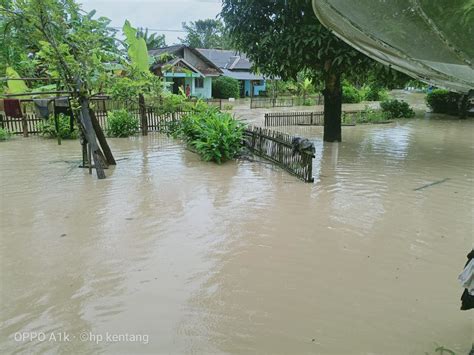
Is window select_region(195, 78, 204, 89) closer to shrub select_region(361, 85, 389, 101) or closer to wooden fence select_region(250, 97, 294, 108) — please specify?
wooden fence select_region(250, 97, 294, 108)

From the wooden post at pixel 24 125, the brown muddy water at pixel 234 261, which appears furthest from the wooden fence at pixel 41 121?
the brown muddy water at pixel 234 261

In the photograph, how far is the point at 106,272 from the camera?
4980 millimetres

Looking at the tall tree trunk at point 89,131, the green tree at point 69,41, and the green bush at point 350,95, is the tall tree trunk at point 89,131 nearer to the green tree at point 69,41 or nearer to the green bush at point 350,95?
the green tree at point 69,41

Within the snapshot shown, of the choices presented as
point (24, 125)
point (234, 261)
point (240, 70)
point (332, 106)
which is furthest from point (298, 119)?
point (240, 70)

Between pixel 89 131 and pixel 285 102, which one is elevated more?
pixel 285 102

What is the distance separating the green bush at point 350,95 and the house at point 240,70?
1006 cm

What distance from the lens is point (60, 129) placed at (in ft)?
52.1

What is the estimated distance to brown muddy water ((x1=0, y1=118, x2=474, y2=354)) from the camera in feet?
12.5

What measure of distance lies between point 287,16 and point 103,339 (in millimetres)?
10444

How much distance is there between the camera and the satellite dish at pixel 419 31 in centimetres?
200

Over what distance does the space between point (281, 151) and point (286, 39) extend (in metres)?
3.26

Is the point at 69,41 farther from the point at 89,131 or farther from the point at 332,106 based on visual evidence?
the point at 332,106

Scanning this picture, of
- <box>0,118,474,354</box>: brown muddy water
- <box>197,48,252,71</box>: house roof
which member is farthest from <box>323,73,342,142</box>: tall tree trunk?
<box>197,48,252,71</box>: house roof

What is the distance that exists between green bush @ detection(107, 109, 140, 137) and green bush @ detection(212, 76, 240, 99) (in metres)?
25.8
